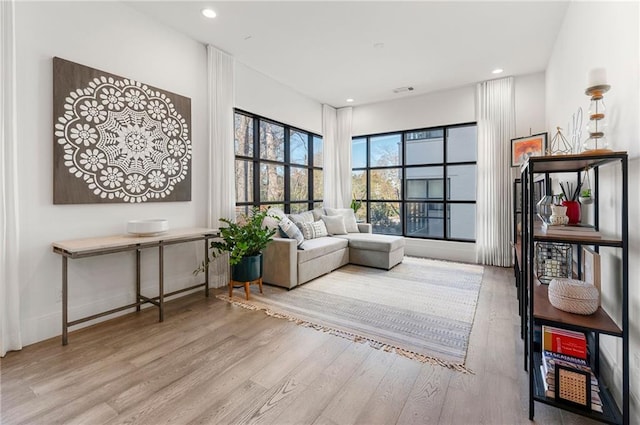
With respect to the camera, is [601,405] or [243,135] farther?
[243,135]

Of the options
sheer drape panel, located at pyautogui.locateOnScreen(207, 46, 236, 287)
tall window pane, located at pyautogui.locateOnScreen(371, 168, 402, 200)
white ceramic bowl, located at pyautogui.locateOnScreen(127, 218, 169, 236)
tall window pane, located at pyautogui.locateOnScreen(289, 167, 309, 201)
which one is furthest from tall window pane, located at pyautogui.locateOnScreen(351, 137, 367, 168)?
white ceramic bowl, located at pyautogui.locateOnScreen(127, 218, 169, 236)

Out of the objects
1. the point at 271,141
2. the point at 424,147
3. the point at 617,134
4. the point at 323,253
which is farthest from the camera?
A: the point at 424,147

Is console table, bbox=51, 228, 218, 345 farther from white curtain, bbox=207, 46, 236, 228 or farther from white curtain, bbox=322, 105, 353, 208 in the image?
white curtain, bbox=322, 105, 353, 208

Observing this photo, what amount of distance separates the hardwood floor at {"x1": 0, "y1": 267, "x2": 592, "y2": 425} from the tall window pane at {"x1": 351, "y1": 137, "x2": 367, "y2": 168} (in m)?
4.29

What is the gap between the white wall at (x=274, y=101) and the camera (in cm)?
421

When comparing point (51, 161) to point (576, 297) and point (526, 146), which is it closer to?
point (576, 297)

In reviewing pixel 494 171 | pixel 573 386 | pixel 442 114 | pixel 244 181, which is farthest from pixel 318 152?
pixel 573 386

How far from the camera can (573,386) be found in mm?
1474

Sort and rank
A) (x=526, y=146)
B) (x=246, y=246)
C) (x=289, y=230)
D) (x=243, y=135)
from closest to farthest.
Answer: (x=246, y=246) < (x=289, y=230) < (x=243, y=135) < (x=526, y=146)

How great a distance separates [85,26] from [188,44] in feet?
3.37

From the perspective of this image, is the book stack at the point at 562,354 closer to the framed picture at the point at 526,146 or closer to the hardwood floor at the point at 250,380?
the hardwood floor at the point at 250,380

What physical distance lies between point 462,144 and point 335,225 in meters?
2.71

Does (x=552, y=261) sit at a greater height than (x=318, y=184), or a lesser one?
lesser

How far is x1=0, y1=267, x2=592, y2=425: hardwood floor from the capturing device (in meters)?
1.54
